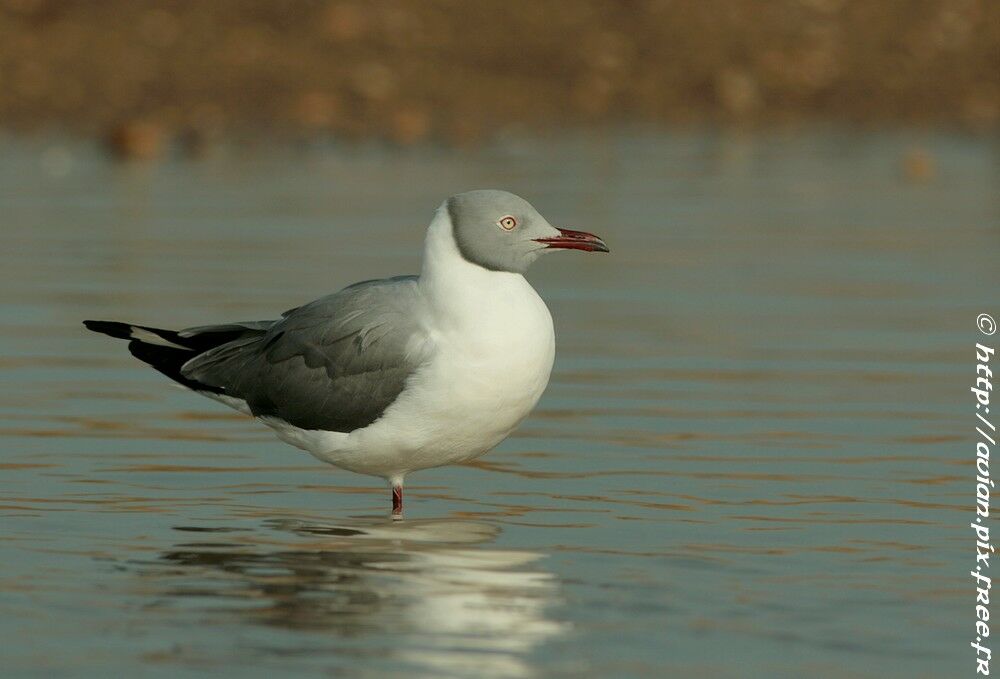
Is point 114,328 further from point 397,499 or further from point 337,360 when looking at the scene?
point 397,499

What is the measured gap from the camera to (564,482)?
10.2 m

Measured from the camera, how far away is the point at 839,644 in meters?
7.19

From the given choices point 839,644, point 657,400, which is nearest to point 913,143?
point 657,400

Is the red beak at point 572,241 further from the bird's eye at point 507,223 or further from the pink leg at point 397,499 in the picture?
the pink leg at point 397,499

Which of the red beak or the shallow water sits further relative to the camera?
the red beak

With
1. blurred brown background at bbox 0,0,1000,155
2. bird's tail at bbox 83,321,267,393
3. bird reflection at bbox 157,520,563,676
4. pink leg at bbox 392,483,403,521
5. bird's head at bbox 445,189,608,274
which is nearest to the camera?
bird reflection at bbox 157,520,563,676

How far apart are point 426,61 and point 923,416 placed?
78.5ft

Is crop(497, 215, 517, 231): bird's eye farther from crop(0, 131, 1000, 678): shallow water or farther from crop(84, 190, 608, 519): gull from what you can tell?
crop(0, 131, 1000, 678): shallow water

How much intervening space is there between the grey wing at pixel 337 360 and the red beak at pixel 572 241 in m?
0.63

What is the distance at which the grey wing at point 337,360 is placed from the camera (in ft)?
30.6

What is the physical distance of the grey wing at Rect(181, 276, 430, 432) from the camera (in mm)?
9320

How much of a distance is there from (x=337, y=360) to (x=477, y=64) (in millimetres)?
25906

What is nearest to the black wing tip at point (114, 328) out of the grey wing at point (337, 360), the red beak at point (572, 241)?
the grey wing at point (337, 360)

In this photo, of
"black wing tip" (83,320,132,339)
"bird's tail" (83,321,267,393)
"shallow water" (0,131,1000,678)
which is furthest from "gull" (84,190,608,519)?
"black wing tip" (83,320,132,339)
